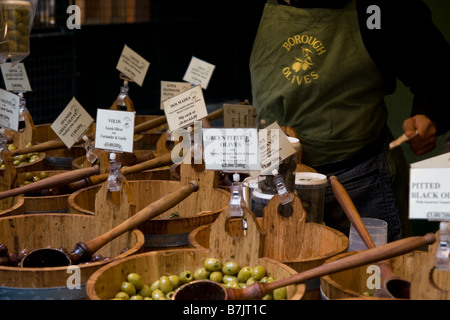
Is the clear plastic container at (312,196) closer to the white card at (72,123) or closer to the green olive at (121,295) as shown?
the green olive at (121,295)

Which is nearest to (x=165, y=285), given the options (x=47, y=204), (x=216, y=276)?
(x=216, y=276)

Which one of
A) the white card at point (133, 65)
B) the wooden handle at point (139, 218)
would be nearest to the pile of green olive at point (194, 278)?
the wooden handle at point (139, 218)

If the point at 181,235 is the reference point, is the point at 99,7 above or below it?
above

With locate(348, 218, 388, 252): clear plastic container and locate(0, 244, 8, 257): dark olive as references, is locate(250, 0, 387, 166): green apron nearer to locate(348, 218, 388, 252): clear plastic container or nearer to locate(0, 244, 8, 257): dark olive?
locate(348, 218, 388, 252): clear plastic container

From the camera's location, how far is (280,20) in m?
3.04

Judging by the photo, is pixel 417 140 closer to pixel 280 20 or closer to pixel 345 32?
pixel 345 32

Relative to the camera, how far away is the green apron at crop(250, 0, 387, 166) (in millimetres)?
2928

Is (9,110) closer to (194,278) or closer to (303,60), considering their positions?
(303,60)

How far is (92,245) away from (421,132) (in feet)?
4.84

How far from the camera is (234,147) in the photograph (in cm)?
194
